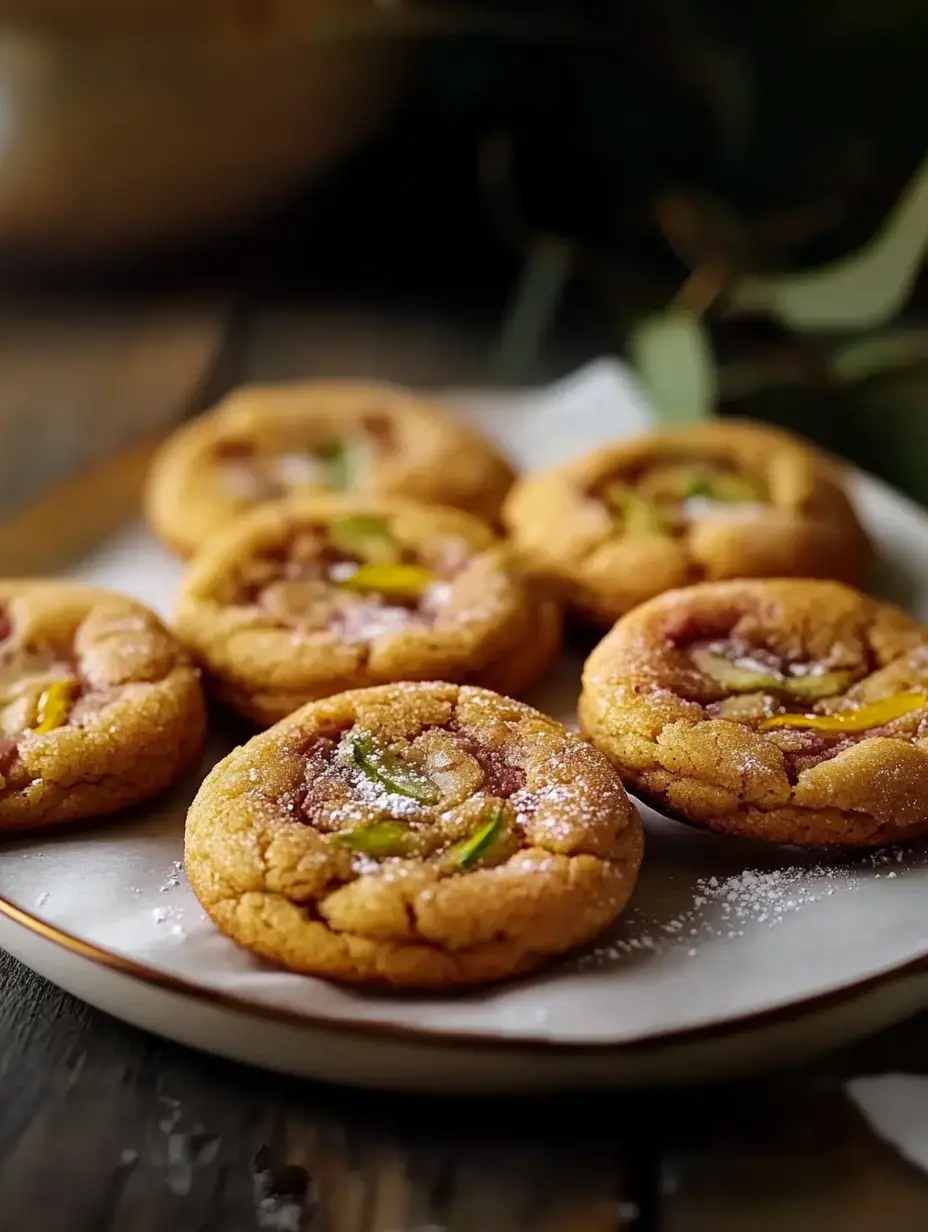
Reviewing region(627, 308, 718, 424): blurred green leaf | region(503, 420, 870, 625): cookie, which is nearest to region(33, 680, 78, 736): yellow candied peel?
region(503, 420, 870, 625): cookie

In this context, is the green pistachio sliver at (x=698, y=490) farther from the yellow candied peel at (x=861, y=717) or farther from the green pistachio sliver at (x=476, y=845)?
the green pistachio sliver at (x=476, y=845)

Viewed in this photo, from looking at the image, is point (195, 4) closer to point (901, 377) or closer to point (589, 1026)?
point (901, 377)

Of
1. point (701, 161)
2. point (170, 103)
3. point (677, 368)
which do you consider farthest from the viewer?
point (701, 161)

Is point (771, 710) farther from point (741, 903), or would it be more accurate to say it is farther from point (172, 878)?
point (172, 878)

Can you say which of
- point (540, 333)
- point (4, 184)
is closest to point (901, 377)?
point (540, 333)

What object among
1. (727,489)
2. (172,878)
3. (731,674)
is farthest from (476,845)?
(727,489)

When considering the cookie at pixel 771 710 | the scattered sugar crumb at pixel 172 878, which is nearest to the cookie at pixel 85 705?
the scattered sugar crumb at pixel 172 878

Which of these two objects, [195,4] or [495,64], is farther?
[495,64]

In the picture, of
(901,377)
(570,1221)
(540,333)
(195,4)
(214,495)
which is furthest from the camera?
(540,333)
